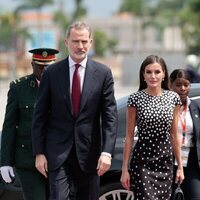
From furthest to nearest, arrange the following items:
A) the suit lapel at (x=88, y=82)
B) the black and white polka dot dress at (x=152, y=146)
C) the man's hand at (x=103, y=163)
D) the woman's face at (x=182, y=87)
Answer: the woman's face at (x=182, y=87), the black and white polka dot dress at (x=152, y=146), the suit lapel at (x=88, y=82), the man's hand at (x=103, y=163)

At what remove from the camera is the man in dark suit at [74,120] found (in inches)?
201

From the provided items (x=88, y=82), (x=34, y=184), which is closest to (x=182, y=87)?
(x=88, y=82)

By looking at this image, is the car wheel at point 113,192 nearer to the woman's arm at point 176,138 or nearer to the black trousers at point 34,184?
the black trousers at point 34,184

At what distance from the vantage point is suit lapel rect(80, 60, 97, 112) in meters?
5.13

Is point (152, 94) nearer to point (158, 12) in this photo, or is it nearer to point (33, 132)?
point (33, 132)

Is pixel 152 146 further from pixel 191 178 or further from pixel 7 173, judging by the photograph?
pixel 7 173

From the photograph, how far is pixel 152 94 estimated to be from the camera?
5340 mm

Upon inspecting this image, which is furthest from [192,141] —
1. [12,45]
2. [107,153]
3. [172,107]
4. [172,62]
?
[12,45]

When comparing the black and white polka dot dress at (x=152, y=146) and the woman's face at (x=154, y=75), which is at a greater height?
the woman's face at (x=154, y=75)

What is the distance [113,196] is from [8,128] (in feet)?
4.22

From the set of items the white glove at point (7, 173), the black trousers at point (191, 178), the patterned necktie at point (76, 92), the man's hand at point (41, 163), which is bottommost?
the black trousers at point (191, 178)

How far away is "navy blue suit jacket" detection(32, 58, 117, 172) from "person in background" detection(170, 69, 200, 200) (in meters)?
0.81

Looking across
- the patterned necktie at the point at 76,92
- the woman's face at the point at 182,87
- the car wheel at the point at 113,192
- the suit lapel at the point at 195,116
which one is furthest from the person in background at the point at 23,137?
the suit lapel at the point at 195,116

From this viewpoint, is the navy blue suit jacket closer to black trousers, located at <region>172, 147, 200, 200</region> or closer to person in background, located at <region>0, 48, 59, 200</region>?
person in background, located at <region>0, 48, 59, 200</region>
